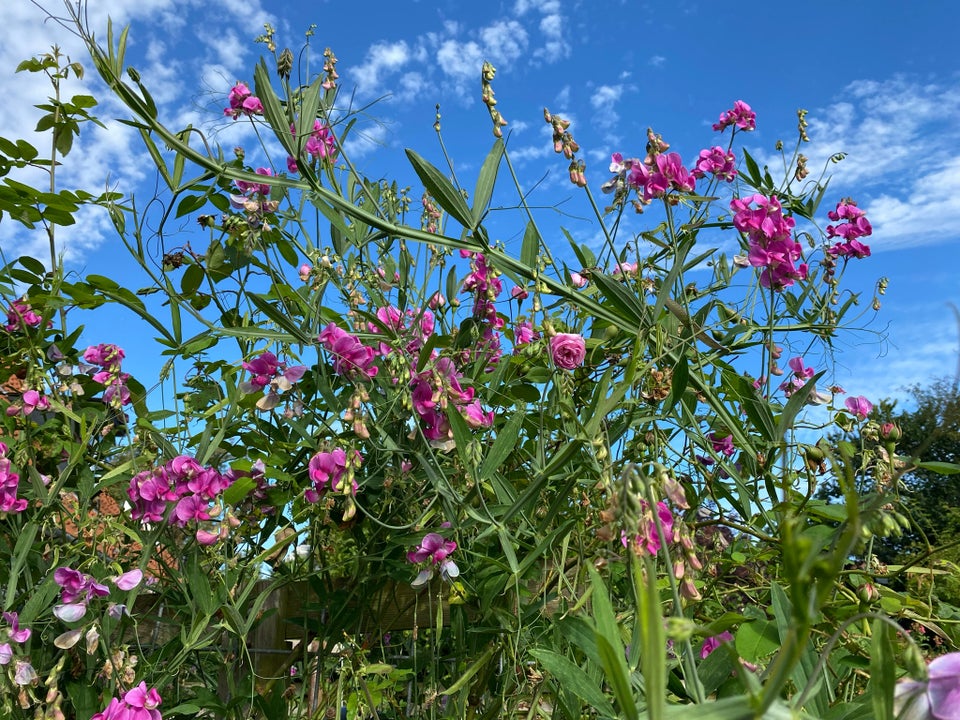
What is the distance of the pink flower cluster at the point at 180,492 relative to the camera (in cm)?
147

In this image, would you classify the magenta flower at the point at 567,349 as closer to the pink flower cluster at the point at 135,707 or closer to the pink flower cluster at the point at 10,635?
the pink flower cluster at the point at 135,707

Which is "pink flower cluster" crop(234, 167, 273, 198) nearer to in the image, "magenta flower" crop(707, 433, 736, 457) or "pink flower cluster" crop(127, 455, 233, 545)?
"pink flower cluster" crop(127, 455, 233, 545)

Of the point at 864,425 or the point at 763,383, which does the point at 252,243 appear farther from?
the point at 864,425

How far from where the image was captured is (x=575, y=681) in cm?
85

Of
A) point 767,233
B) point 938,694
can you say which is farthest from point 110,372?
point 938,694

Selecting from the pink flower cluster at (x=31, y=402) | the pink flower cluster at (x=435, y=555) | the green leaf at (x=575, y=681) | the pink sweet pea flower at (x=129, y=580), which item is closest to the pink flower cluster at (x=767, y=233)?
the pink flower cluster at (x=435, y=555)

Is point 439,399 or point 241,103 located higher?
point 241,103

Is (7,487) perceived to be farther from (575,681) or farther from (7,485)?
(575,681)

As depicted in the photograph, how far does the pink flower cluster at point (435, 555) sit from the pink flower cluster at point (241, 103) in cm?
105

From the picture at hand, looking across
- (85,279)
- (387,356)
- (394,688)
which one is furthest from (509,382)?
(85,279)

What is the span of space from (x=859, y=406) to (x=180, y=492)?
55.4 inches

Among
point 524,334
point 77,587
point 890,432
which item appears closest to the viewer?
point 890,432

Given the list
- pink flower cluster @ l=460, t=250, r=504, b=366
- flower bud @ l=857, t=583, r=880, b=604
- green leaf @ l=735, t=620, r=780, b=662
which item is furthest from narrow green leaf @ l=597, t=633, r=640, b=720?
pink flower cluster @ l=460, t=250, r=504, b=366

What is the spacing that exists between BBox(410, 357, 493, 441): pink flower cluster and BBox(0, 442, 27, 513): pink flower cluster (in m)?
0.95
